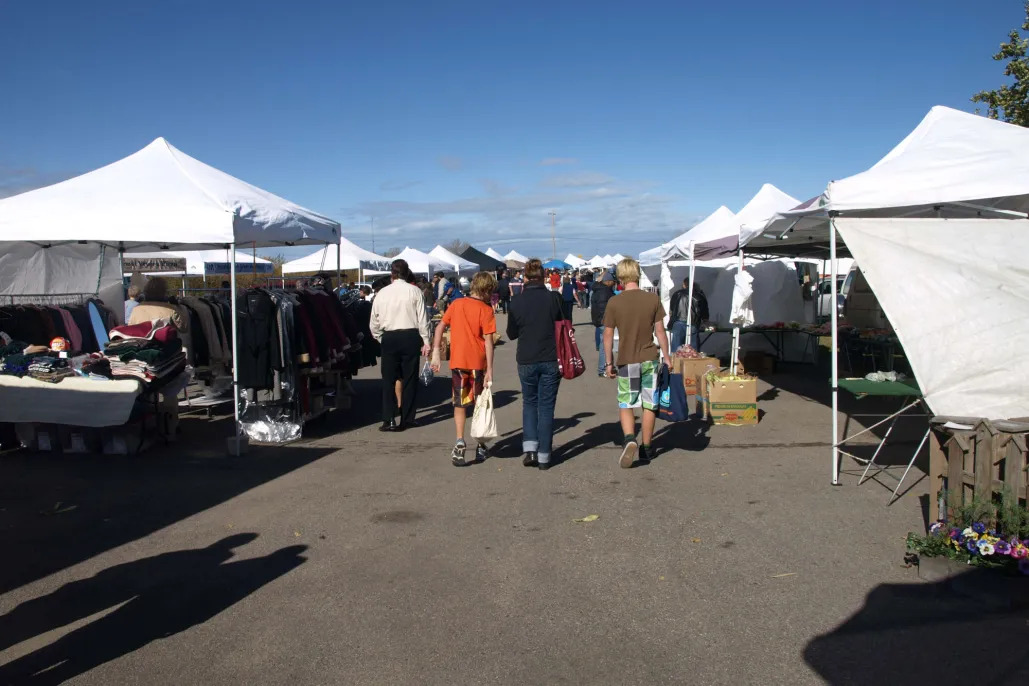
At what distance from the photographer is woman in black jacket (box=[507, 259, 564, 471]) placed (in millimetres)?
7598

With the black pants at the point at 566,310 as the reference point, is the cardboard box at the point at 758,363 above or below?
below

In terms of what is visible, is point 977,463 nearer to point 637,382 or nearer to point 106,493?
point 637,382

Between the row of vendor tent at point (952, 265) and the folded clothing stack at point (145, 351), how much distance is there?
6.53 m

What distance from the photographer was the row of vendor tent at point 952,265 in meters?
5.48

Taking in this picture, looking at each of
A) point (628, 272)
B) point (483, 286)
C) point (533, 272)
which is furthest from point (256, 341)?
point (628, 272)

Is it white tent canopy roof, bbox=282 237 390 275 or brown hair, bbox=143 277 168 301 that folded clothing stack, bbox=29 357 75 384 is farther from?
white tent canopy roof, bbox=282 237 390 275

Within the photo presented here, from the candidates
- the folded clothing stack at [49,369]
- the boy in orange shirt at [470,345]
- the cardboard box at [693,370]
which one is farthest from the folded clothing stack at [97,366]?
the cardboard box at [693,370]

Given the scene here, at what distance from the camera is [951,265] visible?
5.94 m

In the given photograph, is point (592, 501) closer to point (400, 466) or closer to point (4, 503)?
point (400, 466)

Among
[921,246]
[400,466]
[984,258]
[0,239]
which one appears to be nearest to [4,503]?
[0,239]

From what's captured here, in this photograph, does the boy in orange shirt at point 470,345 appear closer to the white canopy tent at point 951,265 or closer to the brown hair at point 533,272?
the brown hair at point 533,272

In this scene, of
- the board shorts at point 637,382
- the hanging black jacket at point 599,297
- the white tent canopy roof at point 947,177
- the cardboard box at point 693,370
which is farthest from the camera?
the hanging black jacket at point 599,297

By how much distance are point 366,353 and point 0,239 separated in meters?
5.15

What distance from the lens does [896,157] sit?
7027mm
